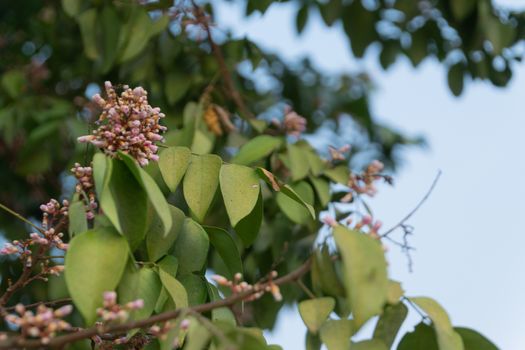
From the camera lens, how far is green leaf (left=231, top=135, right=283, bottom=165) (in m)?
1.64

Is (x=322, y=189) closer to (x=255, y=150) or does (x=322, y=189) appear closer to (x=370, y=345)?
(x=255, y=150)

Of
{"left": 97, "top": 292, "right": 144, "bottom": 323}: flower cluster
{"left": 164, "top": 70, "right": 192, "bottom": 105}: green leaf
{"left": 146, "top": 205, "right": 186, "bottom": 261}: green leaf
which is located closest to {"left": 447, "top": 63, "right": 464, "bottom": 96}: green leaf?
{"left": 164, "top": 70, "right": 192, "bottom": 105}: green leaf

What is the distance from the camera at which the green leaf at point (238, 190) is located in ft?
3.66

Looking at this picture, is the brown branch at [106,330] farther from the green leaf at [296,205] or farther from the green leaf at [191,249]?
the green leaf at [296,205]

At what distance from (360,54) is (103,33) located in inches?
31.4

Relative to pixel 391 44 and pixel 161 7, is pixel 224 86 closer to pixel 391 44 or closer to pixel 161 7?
pixel 161 7

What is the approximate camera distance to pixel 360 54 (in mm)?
2498

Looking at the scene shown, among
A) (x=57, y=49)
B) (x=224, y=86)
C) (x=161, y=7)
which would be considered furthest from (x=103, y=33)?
(x=57, y=49)

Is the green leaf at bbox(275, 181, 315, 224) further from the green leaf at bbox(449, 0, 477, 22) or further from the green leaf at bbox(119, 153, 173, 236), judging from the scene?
the green leaf at bbox(449, 0, 477, 22)

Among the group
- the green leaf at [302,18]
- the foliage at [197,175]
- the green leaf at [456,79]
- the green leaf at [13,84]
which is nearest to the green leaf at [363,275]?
the foliage at [197,175]

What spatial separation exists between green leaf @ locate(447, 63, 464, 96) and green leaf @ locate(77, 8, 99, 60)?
100cm

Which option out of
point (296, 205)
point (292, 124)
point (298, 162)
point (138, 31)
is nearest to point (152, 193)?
point (296, 205)

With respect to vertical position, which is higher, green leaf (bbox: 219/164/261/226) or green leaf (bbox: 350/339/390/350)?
green leaf (bbox: 219/164/261/226)

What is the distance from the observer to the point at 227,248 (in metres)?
1.21
